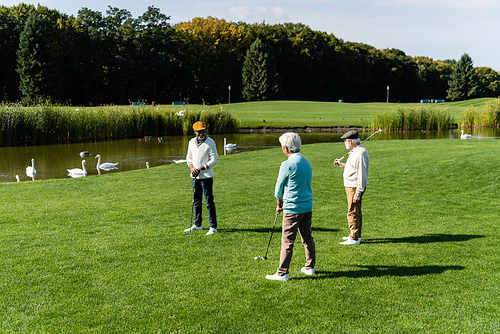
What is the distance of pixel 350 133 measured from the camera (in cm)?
820

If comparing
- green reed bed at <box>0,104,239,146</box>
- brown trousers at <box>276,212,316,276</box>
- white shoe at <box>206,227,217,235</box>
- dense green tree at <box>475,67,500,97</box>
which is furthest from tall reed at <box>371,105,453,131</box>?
dense green tree at <box>475,67,500,97</box>

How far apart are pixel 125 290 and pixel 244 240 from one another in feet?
9.30

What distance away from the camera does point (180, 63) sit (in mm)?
86438

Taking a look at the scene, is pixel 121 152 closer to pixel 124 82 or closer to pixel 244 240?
pixel 244 240

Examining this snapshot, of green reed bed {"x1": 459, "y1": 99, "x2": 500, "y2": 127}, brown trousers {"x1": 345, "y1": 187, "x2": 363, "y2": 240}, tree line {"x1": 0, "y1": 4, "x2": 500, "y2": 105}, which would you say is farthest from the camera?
tree line {"x1": 0, "y1": 4, "x2": 500, "y2": 105}

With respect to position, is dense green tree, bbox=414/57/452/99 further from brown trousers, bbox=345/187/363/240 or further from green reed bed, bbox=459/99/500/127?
brown trousers, bbox=345/187/363/240

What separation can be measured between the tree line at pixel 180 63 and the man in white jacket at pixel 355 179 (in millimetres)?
56235

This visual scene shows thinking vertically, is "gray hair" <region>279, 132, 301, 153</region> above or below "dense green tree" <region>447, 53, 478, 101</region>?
below

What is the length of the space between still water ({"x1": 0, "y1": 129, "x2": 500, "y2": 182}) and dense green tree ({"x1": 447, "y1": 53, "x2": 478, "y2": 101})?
65963mm

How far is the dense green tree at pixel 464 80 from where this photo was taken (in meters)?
99.2

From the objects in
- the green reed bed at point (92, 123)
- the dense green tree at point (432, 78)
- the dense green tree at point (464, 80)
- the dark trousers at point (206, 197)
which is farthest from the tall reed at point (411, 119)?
the dense green tree at point (432, 78)

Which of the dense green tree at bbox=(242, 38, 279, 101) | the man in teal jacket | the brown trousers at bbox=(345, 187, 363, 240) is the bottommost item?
the brown trousers at bbox=(345, 187, 363, 240)

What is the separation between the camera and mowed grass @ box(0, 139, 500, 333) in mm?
5422

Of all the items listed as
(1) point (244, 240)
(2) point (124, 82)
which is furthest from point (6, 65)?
(1) point (244, 240)
